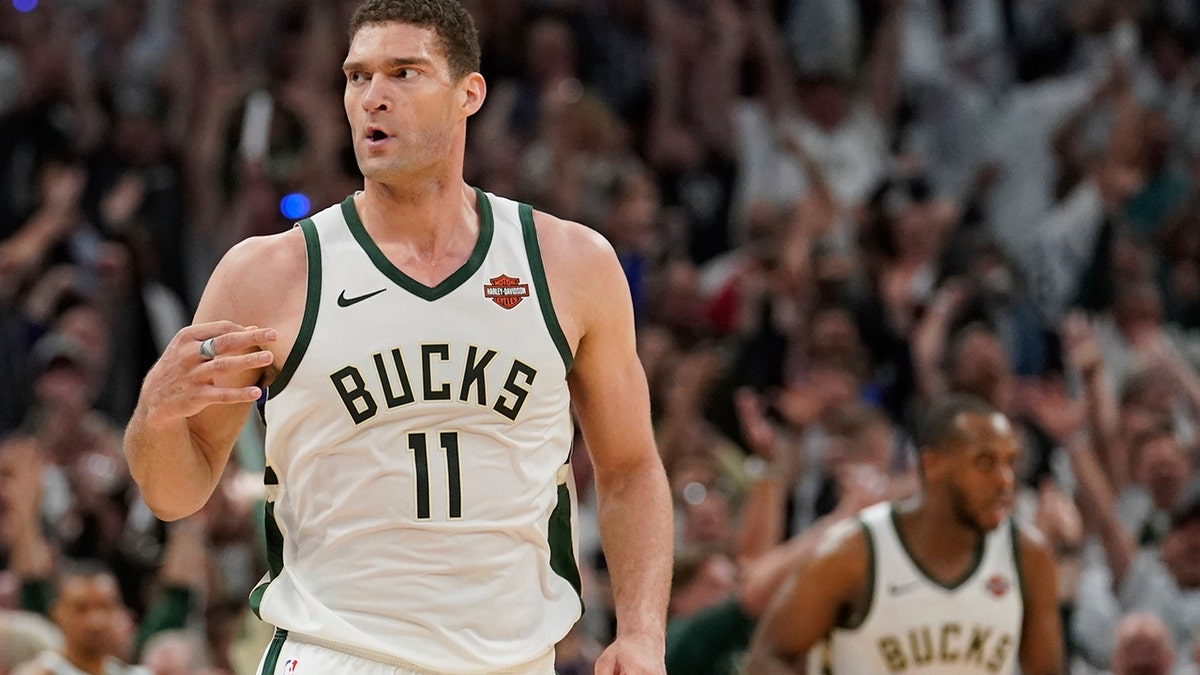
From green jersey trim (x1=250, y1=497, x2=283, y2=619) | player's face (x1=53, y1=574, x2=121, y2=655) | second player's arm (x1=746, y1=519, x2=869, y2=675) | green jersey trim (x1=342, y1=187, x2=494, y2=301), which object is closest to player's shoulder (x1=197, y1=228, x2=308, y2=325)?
green jersey trim (x1=342, y1=187, x2=494, y2=301)

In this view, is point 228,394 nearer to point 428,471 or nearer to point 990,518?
point 428,471

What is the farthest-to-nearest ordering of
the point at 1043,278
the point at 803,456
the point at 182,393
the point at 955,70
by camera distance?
the point at 955,70 < the point at 1043,278 < the point at 803,456 < the point at 182,393

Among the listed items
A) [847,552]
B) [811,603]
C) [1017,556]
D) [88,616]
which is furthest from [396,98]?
[88,616]

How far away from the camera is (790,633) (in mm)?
7301

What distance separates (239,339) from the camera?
13.0 feet

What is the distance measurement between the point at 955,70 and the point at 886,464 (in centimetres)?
535

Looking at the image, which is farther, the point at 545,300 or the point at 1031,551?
the point at 1031,551

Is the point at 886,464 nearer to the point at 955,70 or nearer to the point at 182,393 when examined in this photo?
the point at 955,70

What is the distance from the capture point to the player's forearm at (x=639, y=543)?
4406 mm

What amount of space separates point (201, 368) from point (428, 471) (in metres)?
0.56

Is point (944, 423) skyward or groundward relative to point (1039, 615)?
skyward

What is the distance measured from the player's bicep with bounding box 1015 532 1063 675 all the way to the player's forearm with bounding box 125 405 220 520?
4.18 m

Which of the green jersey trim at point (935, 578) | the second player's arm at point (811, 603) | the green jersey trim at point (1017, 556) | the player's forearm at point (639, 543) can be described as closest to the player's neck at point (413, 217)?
the player's forearm at point (639, 543)

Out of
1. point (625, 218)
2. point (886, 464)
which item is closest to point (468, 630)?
point (886, 464)
